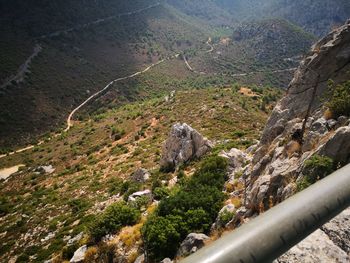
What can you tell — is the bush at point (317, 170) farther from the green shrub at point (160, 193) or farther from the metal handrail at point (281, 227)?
the green shrub at point (160, 193)

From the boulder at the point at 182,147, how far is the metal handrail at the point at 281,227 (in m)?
26.2

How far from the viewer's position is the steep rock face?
9.77 metres

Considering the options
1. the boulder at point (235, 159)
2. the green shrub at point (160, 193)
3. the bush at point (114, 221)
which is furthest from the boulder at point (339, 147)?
the green shrub at point (160, 193)

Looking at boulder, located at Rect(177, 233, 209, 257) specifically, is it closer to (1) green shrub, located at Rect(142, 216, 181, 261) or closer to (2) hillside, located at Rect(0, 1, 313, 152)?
(1) green shrub, located at Rect(142, 216, 181, 261)

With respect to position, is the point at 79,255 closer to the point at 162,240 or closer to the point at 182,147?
the point at 162,240

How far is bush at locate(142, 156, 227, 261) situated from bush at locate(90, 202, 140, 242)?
3.14 meters

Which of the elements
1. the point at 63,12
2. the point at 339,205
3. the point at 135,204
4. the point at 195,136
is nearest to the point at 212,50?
the point at 63,12

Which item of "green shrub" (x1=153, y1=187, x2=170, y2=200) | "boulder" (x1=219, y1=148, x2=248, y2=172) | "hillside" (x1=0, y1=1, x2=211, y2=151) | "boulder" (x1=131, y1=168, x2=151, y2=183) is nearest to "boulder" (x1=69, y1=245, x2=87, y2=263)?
"green shrub" (x1=153, y1=187, x2=170, y2=200)

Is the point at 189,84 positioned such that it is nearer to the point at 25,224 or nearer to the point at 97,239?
the point at 25,224

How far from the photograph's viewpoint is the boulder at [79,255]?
16.7 metres

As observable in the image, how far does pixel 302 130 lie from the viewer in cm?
1309

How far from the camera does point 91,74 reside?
101562 mm

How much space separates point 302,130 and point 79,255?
12563mm

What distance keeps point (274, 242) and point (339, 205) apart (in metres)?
0.74
